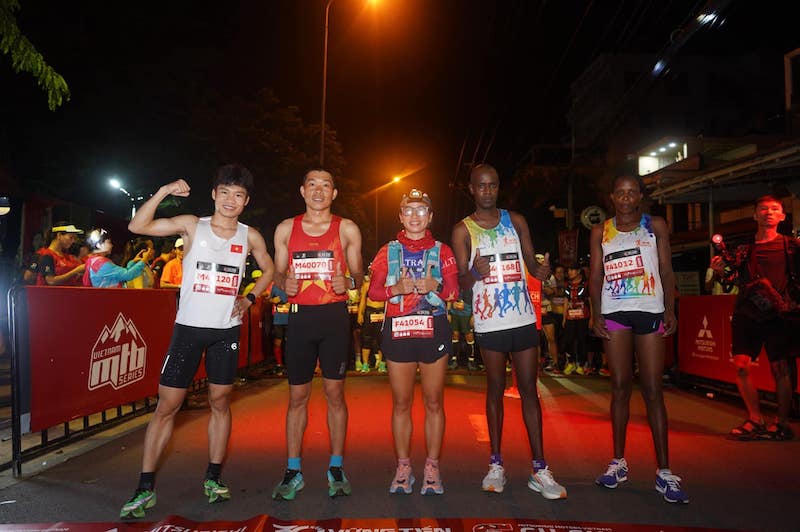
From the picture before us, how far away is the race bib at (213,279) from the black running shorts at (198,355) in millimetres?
269

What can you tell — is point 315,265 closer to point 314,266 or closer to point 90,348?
point 314,266

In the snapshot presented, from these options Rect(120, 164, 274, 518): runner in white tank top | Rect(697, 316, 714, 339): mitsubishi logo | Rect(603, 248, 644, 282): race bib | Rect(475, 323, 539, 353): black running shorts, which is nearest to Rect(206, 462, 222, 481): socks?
Rect(120, 164, 274, 518): runner in white tank top

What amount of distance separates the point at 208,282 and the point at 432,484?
210 cm

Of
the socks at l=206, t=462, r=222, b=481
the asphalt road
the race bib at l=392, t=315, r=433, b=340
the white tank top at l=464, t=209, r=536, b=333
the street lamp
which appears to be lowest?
the asphalt road

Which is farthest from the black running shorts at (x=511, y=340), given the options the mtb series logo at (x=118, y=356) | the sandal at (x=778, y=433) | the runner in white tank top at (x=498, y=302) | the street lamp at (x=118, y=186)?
the street lamp at (x=118, y=186)

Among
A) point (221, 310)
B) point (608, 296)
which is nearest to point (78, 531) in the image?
point (221, 310)

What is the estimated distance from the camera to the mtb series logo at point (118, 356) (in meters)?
6.31

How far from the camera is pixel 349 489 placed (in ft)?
14.7

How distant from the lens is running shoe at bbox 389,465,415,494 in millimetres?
4516

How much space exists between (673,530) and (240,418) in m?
5.41

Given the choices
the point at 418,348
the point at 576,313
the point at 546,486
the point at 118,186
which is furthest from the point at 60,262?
the point at 118,186

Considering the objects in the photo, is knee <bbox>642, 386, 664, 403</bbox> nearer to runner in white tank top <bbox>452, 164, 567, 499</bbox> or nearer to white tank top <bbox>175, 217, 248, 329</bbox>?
runner in white tank top <bbox>452, 164, 567, 499</bbox>

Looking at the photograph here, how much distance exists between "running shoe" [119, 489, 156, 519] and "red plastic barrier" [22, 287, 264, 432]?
1.79 meters

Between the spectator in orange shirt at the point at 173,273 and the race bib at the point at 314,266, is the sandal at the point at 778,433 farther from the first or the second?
the spectator in orange shirt at the point at 173,273
